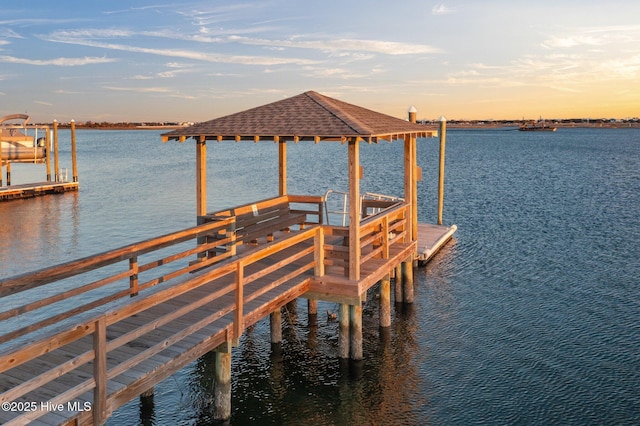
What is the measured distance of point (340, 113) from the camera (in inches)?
403

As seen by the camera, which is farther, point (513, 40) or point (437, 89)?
point (437, 89)

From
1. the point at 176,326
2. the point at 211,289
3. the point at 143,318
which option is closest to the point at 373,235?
the point at 211,289

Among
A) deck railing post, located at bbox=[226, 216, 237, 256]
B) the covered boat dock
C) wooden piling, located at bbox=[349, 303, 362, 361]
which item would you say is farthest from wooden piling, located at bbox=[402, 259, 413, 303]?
deck railing post, located at bbox=[226, 216, 237, 256]

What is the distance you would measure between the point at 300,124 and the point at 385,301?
15.1ft

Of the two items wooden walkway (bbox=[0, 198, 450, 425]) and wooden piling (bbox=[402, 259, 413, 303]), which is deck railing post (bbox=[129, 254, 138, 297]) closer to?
wooden walkway (bbox=[0, 198, 450, 425])

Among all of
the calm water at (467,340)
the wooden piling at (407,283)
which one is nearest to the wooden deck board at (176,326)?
the calm water at (467,340)

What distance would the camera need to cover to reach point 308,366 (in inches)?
420

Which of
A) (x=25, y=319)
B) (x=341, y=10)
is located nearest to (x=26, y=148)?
(x=341, y=10)

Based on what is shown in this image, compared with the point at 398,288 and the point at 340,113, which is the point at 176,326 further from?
the point at 398,288

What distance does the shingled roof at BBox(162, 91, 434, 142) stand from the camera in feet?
30.7

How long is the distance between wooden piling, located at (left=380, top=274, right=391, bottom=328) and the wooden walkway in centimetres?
45

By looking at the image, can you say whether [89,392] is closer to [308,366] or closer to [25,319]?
[308,366]

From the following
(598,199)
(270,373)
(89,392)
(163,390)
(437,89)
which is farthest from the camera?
(437,89)

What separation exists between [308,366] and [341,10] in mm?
22628
